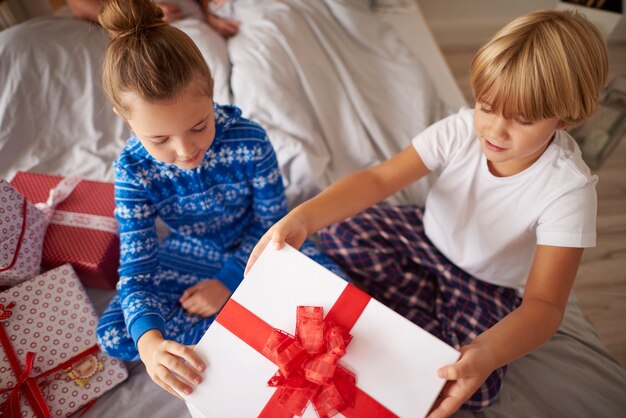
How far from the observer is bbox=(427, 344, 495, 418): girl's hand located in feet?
1.71

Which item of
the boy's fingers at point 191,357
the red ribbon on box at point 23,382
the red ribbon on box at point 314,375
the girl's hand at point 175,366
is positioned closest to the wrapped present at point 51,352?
the red ribbon on box at point 23,382

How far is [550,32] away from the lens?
578 mm

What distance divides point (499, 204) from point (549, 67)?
299mm

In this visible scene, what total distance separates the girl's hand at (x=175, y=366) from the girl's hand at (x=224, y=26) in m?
1.12

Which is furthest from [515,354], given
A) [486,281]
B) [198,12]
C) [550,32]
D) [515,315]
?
[198,12]

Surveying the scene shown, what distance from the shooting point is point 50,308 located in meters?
0.81

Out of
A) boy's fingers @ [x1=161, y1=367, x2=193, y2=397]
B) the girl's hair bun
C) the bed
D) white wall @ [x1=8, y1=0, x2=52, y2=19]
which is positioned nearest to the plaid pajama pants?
the bed

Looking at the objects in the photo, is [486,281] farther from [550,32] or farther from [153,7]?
[153,7]

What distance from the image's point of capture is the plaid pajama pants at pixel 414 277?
0.87 meters

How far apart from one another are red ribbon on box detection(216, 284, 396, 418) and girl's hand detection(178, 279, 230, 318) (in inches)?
14.6

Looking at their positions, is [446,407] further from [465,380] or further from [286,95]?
[286,95]

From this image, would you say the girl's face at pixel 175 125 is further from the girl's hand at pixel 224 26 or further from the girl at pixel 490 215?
the girl's hand at pixel 224 26

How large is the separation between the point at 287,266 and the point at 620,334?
1.16 meters

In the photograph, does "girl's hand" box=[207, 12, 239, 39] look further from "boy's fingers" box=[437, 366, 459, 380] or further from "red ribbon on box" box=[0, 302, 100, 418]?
"boy's fingers" box=[437, 366, 459, 380]
